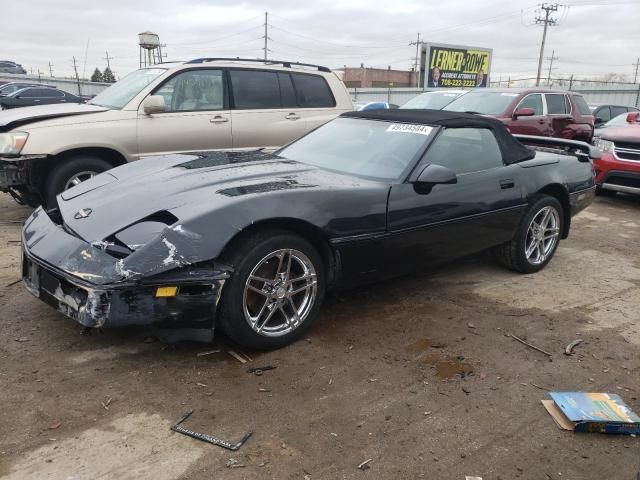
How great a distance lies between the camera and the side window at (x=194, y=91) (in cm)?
618

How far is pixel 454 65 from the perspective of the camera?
3322 centimetres

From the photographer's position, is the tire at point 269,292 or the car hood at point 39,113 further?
the car hood at point 39,113

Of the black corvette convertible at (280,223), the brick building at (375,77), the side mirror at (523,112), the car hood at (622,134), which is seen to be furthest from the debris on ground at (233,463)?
the brick building at (375,77)

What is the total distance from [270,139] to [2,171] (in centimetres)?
291

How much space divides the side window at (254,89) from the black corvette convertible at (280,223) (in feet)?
7.36

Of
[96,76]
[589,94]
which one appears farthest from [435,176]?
[96,76]

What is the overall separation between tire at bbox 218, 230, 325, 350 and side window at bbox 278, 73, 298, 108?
4028 mm

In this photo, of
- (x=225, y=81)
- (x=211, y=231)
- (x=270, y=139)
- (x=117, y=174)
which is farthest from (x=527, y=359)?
(x=225, y=81)

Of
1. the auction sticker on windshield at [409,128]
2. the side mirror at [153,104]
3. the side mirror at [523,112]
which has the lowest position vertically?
the auction sticker on windshield at [409,128]

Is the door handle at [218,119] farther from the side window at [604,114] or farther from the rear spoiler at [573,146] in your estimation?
the side window at [604,114]

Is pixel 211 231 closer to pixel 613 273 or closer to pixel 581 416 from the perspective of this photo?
pixel 581 416

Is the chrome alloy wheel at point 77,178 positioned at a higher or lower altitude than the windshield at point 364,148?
lower

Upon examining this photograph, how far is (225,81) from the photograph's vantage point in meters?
6.50

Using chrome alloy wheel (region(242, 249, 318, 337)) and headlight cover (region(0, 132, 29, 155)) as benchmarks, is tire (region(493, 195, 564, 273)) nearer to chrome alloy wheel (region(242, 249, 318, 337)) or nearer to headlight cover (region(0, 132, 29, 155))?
chrome alloy wheel (region(242, 249, 318, 337))
